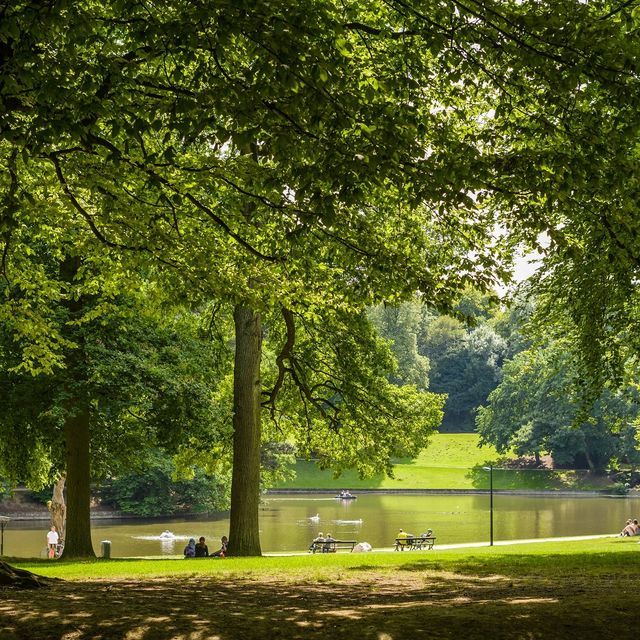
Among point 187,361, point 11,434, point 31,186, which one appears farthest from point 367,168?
point 11,434

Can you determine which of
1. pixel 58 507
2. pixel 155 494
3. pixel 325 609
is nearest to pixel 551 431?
pixel 155 494

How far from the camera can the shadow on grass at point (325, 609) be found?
6.86 meters

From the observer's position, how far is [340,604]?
8828 mm

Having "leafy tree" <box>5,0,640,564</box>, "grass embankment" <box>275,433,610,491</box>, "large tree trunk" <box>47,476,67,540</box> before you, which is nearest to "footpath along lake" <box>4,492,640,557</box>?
"large tree trunk" <box>47,476,67,540</box>

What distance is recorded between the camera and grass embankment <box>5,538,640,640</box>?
6898mm

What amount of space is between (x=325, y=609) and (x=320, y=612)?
0.25 m

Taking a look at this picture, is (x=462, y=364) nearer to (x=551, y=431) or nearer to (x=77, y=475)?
(x=551, y=431)

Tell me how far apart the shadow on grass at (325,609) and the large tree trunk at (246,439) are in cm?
794

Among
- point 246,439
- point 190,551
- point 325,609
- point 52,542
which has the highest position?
point 246,439

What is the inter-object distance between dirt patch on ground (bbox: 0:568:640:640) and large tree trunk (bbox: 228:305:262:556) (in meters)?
8.92

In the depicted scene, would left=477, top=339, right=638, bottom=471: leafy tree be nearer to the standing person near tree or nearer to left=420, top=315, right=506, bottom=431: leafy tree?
left=420, top=315, right=506, bottom=431: leafy tree

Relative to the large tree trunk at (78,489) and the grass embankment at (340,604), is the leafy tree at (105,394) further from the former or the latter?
the grass embankment at (340,604)

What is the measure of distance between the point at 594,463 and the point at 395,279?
233ft

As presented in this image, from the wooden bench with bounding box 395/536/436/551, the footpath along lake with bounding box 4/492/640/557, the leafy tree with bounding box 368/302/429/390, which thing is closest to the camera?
the wooden bench with bounding box 395/536/436/551
